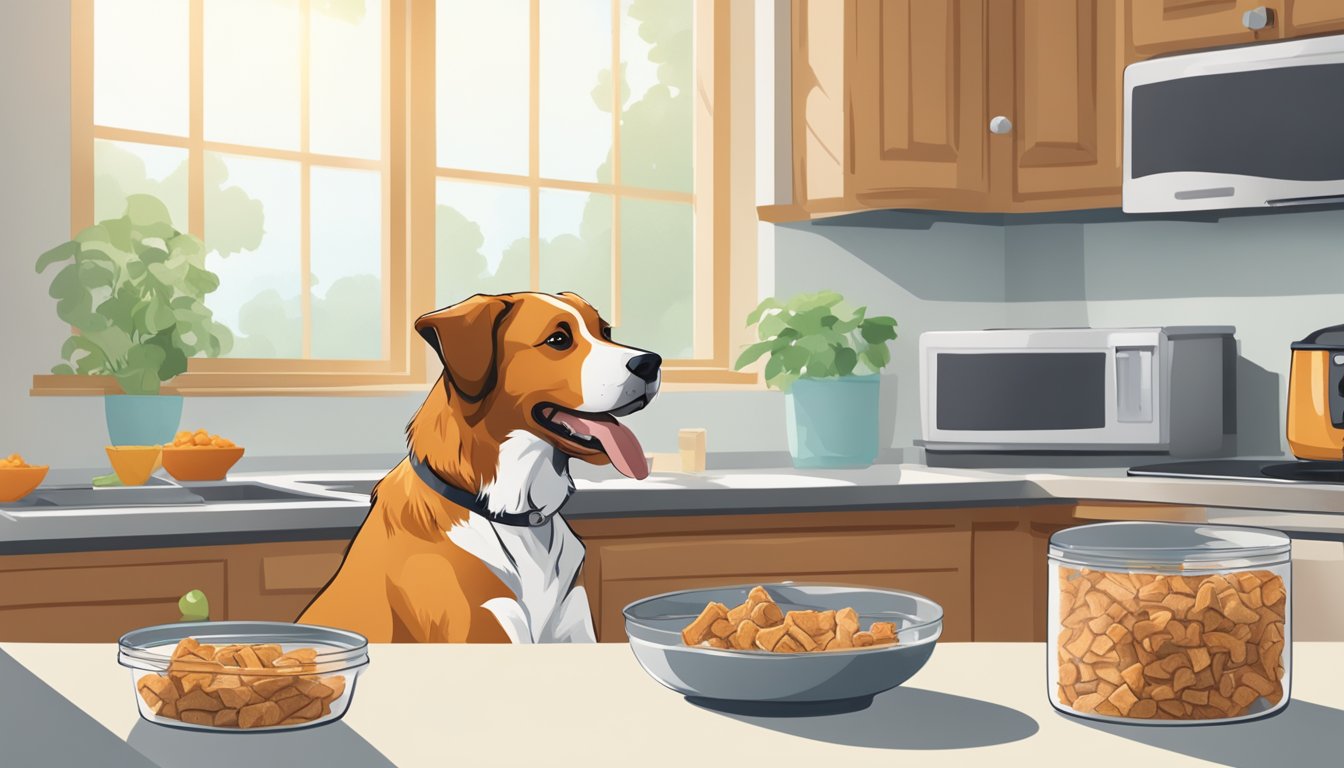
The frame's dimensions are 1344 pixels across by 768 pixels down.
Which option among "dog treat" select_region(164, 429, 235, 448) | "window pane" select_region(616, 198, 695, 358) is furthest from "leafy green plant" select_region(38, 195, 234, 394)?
"window pane" select_region(616, 198, 695, 358)

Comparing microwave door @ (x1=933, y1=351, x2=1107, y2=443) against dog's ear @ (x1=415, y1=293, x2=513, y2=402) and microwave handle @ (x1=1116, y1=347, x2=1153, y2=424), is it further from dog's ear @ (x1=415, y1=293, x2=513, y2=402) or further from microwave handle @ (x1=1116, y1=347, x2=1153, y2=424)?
dog's ear @ (x1=415, y1=293, x2=513, y2=402)

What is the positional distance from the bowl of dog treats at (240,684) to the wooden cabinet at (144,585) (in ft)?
4.41

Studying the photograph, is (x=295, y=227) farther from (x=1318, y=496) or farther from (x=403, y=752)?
(x=403, y=752)

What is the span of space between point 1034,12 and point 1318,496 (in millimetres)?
1394

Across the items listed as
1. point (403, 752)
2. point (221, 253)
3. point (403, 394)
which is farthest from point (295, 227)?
point (403, 752)

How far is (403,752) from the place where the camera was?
0.76 m

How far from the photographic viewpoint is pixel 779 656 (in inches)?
31.6

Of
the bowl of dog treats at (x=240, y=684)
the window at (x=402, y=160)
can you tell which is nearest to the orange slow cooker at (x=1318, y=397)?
the window at (x=402, y=160)

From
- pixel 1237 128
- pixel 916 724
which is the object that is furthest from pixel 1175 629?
pixel 1237 128

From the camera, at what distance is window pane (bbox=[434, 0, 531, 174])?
337 cm

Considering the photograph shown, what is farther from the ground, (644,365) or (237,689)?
(644,365)

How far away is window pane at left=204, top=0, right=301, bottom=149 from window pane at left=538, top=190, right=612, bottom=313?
2.18 feet

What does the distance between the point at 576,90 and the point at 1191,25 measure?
59.0 inches

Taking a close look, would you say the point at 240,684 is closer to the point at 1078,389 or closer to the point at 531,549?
the point at 531,549
